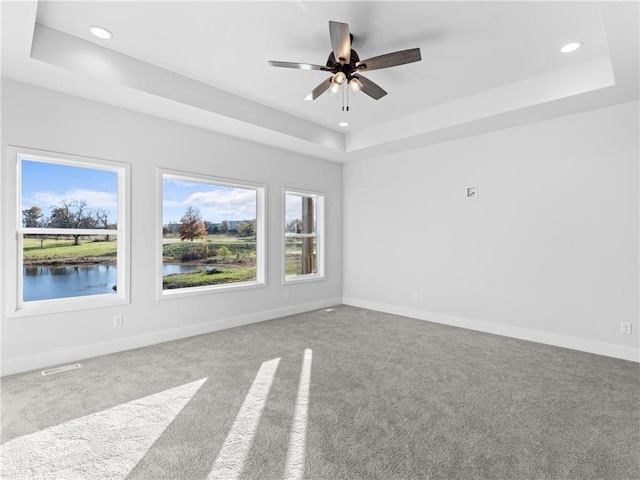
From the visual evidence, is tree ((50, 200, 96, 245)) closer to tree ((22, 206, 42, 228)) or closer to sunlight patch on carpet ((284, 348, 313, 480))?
tree ((22, 206, 42, 228))

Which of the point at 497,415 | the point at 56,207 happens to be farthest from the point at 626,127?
the point at 56,207

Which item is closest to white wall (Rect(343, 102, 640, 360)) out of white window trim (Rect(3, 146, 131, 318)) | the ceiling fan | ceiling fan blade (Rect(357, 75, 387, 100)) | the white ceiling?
the white ceiling

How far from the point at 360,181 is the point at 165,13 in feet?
12.8

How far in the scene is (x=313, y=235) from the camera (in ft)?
18.9

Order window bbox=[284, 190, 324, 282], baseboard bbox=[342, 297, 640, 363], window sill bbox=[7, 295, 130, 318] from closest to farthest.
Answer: window sill bbox=[7, 295, 130, 318] → baseboard bbox=[342, 297, 640, 363] → window bbox=[284, 190, 324, 282]

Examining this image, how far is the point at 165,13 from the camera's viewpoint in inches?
97.7

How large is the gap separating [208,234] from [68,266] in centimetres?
161

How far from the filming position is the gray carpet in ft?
5.88

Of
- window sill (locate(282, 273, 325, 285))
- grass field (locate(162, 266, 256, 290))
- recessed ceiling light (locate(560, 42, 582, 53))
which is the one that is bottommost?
window sill (locate(282, 273, 325, 285))

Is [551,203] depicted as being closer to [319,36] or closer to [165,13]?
[319,36]

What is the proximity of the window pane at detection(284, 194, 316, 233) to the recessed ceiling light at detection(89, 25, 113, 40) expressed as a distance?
3.03 meters

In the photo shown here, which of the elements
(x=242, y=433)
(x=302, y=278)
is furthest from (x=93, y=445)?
(x=302, y=278)

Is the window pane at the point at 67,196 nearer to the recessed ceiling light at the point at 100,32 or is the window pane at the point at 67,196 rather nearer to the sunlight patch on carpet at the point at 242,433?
the recessed ceiling light at the point at 100,32

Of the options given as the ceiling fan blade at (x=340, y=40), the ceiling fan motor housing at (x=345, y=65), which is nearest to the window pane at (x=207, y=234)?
the ceiling fan motor housing at (x=345, y=65)
